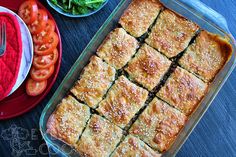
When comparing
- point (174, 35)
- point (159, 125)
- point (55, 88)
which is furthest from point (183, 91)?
point (55, 88)

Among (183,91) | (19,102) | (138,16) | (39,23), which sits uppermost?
(138,16)

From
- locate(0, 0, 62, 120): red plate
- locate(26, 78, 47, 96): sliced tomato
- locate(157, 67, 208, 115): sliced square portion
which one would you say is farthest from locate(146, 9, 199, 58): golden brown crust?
locate(26, 78, 47, 96): sliced tomato

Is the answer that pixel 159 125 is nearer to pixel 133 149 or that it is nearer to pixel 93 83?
pixel 133 149

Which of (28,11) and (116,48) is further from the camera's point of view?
(28,11)

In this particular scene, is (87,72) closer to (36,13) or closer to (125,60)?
(125,60)

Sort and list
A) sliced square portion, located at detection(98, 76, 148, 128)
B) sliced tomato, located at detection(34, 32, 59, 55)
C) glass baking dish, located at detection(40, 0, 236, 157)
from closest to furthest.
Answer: glass baking dish, located at detection(40, 0, 236, 157) → sliced square portion, located at detection(98, 76, 148, 128) → sliced tomato, located at detection(34, 32, 59, 55)

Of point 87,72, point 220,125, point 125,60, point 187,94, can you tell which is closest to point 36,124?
point 87,72

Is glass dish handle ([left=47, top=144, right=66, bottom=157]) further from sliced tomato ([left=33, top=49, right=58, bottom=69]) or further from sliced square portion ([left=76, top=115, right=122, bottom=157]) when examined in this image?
sliced tomato ([left=33, top=49, right=58, bottom=69])
